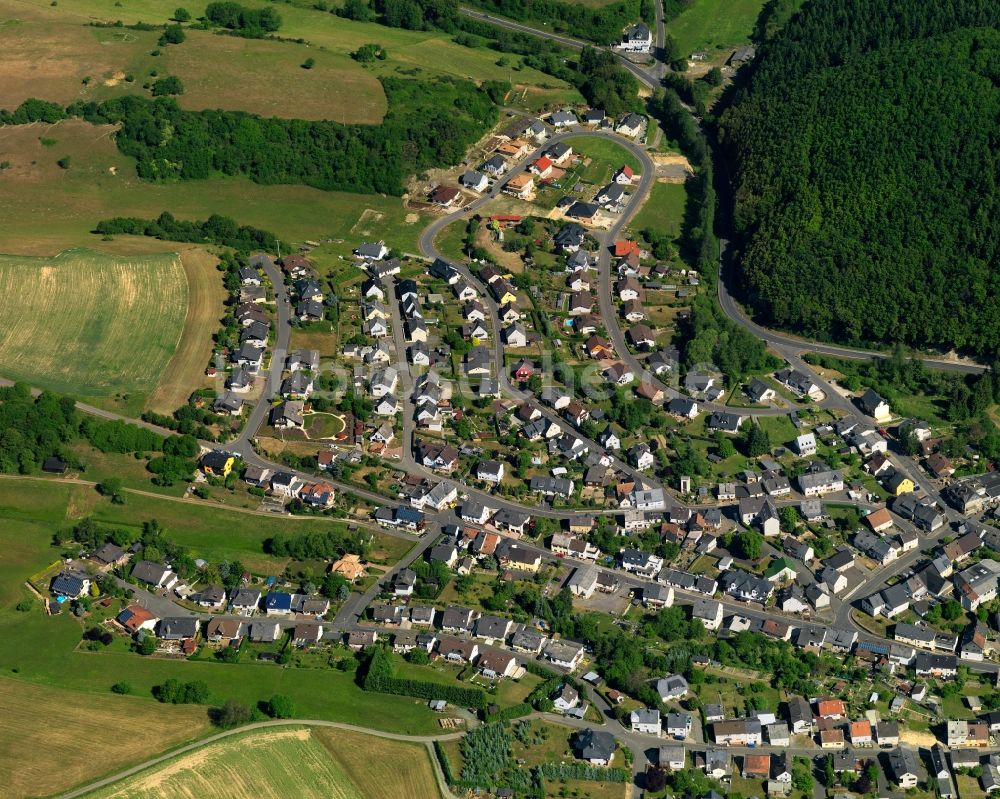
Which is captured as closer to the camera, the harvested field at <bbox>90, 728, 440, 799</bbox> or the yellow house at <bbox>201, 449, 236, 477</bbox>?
the harvested field at <bbox>90, 728, 440, 799</bbox>

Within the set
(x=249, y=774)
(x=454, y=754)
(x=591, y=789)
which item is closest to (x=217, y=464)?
(x=249, y=774)

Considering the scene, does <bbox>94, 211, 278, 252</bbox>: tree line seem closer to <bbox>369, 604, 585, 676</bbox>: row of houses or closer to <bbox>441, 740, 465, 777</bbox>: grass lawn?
<bbox>369, 604, 585, 676</bbox>: row of houses

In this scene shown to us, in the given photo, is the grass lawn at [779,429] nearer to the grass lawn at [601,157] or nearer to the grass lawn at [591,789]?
the grass lawn at [591,789]

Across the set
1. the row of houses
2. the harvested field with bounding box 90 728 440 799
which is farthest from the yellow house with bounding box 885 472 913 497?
the harvested field with bounding box 90 728 440 799

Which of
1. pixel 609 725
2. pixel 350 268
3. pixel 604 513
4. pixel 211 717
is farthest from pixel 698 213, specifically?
pixel 211 717

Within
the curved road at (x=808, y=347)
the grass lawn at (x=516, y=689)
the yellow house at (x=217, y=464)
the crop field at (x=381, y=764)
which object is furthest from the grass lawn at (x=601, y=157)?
the crop field at (x=381, y=764)

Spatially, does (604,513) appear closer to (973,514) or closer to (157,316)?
(973,514)
